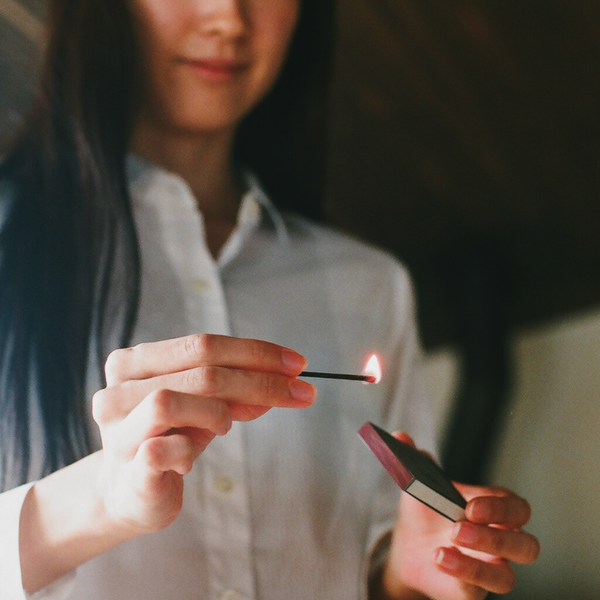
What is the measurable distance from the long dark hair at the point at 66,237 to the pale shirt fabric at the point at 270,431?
26 millimetres

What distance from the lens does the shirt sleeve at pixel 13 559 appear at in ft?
1.37

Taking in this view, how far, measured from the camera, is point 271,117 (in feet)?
2.37

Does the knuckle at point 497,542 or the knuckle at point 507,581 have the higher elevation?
the knuckle at point 497,542

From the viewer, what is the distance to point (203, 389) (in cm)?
37

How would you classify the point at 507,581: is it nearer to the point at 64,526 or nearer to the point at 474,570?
the point at 474,570

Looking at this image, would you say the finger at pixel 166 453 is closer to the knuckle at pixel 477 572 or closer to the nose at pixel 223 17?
the knuckle at pixel 477 572

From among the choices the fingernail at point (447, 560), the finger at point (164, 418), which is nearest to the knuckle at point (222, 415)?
the finger at point (164, 418)

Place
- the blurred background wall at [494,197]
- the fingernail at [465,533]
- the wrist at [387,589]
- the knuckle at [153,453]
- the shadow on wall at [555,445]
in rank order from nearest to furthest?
1. the knuckle at [153,453]
2. the fingernail at [465,533]
3. the wrist at [387,589]
4. the shadow on wall at [555,445]
5. the blurred background wall at [494,197]

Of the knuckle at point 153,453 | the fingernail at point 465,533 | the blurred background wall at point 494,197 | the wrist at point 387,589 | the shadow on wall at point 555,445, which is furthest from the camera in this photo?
the blurred background wall at point 494,197

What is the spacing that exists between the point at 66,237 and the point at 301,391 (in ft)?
0.87

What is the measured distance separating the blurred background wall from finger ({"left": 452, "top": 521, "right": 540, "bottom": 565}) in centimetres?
23

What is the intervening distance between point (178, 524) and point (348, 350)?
254 mm

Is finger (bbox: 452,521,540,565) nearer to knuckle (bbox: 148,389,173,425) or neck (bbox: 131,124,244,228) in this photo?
knuckle (bbox: 148,389,173,425)

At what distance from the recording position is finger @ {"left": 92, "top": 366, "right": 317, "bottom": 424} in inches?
14.4
